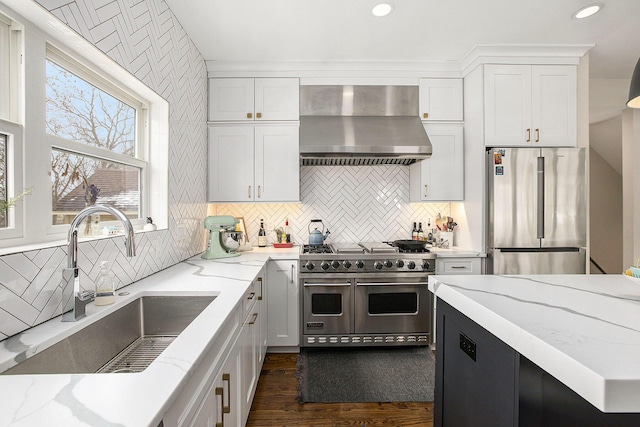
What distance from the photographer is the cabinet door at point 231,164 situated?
9.62 feet

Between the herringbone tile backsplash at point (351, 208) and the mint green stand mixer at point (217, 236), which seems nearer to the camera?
the mint green stand mixer at point (217, 236)

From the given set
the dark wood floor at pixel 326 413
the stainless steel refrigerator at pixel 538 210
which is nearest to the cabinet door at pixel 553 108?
the stainless steel refrigerator at pixel 538 210

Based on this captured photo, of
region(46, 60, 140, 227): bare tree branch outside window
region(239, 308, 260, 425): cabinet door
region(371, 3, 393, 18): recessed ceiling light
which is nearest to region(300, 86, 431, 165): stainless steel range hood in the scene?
region(371, 3, 393, 18): recessed ceiling light

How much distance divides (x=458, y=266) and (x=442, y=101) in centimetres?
157

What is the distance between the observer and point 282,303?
267 centimetres

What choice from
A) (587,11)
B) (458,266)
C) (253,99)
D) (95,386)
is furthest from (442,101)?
(95,386)

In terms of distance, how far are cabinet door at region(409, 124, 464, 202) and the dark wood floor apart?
183 cm

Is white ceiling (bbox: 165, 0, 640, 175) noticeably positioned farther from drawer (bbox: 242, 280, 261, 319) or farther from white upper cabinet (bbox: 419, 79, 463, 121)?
drawer (bbox: 242, 280, 261, 319)

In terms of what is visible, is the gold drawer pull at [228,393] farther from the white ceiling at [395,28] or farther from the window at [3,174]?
the white ceiling at [395,28]

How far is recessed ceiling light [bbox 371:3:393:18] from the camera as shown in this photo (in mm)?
2064

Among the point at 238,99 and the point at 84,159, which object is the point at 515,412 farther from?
the point at 238,99

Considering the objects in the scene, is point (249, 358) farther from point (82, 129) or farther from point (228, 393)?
point (82, 129)

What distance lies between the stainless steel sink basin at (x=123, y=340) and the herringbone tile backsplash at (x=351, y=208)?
5.84ft

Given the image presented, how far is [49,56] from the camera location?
4.41 feet
